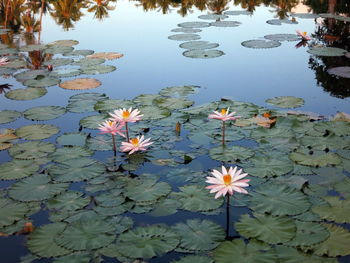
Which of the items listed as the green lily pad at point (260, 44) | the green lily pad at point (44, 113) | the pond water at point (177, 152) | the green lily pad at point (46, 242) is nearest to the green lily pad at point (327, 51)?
the pond water at point (177, 152)

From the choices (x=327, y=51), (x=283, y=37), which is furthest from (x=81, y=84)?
(x=283, y=37)

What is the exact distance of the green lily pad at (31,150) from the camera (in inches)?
133

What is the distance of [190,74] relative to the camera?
536 centimetres

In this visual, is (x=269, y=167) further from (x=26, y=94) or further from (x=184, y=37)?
(x=184, y=37)

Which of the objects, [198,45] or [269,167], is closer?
[269,167]

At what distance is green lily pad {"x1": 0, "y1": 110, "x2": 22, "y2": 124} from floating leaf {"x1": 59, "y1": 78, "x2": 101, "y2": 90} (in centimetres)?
80

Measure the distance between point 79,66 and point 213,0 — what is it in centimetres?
584

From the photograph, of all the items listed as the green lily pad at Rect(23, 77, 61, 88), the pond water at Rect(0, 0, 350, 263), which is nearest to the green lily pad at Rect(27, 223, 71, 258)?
the pond water at Rect(0, 0, 350, 263)

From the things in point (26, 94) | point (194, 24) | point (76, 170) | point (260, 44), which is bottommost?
point (76, 170)

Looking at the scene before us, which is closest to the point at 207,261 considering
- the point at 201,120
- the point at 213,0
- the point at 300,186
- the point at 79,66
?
the point at 300,186

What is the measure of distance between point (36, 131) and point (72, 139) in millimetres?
402

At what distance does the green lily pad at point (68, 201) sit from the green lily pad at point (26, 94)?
2.11 m

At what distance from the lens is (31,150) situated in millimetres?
3471

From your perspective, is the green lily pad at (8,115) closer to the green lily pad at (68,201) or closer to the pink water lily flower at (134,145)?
the pink water lily flower at (134,145)
